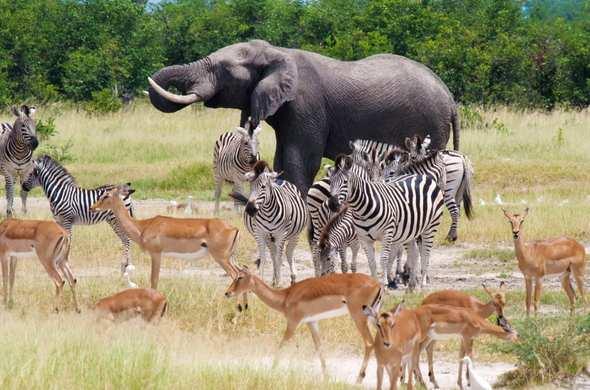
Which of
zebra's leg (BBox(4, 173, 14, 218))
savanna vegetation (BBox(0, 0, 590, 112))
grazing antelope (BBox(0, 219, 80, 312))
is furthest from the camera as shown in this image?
savanna vegetation (BBox(0, 0, 590, 112))

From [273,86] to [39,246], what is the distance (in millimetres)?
6252

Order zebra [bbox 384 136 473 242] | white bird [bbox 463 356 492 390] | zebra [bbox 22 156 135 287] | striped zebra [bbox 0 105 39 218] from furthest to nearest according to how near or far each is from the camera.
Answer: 1. striped zebra [bbox 0 105 39 218]
2. zebra [bbox 384 136 473 242]
3. zebra [bbox 22 156 135 287]
4. white bird [bbox 463 356 492 390]

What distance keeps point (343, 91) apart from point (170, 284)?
6.18 meters

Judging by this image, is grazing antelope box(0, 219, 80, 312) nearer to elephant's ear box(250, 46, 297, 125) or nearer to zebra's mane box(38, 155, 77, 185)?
zebra's mane box(38, 155, 77, 185)

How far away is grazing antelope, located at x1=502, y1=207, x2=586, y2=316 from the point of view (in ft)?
41.7

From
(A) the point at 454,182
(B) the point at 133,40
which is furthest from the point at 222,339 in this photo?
(B) the point at 133,40

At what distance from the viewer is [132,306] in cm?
1125

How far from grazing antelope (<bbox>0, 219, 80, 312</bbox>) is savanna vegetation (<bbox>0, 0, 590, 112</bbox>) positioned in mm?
19228

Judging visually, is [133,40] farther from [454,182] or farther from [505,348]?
[505,348]

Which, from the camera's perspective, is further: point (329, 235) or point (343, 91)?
point (343, 91)

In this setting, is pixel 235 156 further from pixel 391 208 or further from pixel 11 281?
pixel 11 281

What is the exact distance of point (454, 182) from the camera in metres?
17.9

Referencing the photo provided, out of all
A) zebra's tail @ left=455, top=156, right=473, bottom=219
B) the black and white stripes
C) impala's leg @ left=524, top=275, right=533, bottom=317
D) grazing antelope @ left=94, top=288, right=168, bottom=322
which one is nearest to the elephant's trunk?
zebra's tail @ left=455, top=156, right=473, bottom=219

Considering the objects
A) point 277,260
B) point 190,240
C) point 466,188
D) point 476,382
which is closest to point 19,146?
point 466,188
